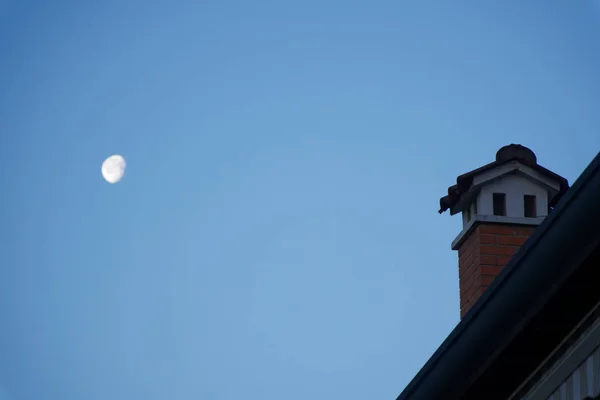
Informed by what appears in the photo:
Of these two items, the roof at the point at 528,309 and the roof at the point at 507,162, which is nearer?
the roof at the point at 528,309

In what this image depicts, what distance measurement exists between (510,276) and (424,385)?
1001mm

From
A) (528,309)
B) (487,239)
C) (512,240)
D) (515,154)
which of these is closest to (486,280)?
(487,239)

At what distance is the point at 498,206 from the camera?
8.82 metres

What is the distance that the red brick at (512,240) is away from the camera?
27.7 ft

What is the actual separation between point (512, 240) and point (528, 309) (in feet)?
14.8

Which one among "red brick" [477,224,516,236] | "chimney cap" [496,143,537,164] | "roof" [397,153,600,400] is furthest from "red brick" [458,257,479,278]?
"roof" [397,153,600,400]

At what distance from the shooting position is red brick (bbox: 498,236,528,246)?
27.7ft

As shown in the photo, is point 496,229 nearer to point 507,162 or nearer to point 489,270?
point 489,270

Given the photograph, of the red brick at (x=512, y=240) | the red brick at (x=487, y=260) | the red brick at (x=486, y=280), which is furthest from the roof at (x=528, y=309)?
the red brick at (x=512, y=240)

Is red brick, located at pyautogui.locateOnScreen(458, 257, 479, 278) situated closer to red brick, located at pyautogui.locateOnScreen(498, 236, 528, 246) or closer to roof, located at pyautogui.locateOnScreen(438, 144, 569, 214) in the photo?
red brick, located at pyautogui.locateOnScreen(498, 236, 528, 246)

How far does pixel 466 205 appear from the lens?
8.98m

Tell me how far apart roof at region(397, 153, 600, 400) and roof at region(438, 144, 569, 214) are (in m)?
4.28

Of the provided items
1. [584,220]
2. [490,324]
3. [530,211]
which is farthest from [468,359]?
[530,211]

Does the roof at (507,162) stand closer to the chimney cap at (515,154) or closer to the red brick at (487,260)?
the chimney cap at (515,154)
